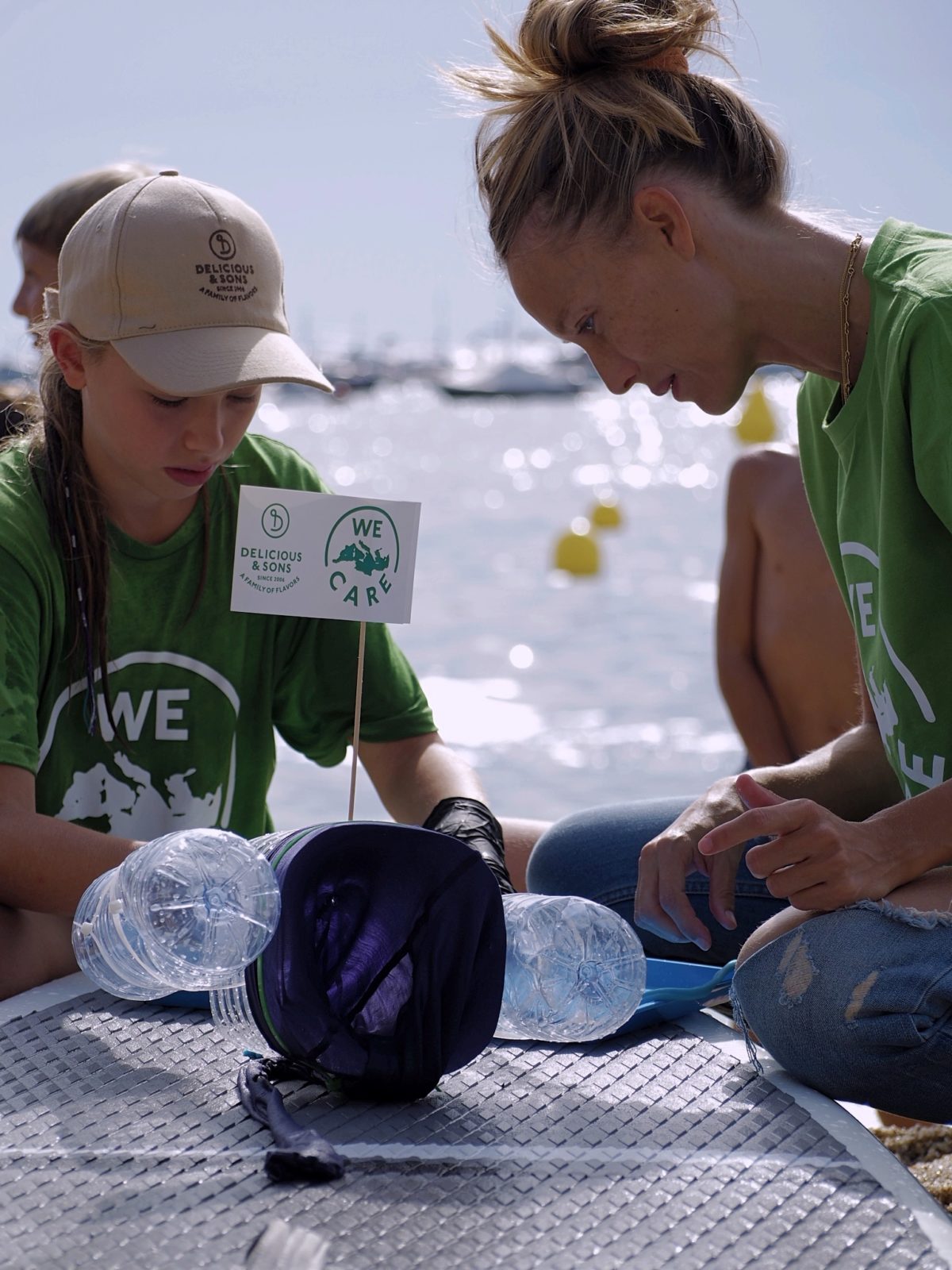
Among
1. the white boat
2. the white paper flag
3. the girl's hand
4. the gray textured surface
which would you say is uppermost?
the white paper flag

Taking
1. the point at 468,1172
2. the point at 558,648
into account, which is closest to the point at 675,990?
the point at 468,1172

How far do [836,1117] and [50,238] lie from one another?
8.11 ft

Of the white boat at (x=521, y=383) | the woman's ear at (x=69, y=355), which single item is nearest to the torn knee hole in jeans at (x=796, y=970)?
the woman's ear at (x=69, y=355)

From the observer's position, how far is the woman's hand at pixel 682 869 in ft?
5.82

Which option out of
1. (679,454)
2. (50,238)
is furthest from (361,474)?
(50,238)

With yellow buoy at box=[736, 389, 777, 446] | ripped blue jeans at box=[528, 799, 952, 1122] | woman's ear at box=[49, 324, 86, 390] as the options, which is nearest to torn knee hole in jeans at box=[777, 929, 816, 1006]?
ripped blue jeans at box=[528, 799, 952, 1122]

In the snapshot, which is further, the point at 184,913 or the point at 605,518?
the point at 605,518

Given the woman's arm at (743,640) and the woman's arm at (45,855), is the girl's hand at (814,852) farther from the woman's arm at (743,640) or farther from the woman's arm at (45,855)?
the woman's arm at (743,640)

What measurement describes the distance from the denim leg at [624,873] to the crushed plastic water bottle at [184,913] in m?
0.83

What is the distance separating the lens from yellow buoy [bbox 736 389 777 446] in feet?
28.5

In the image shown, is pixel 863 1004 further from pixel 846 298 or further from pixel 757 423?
pixel 757 423

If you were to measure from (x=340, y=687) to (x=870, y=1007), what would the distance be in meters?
1.07

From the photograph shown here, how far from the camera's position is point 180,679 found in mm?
2180

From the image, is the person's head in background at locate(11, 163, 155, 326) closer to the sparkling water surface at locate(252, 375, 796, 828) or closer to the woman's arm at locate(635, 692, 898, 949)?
the woman's arm at locate(635, 692, 898, 949)
